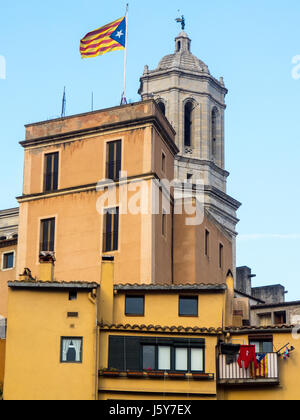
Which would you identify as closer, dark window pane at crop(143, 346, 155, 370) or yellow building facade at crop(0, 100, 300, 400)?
yellow building facade at crop(0, 100, 300, 400)

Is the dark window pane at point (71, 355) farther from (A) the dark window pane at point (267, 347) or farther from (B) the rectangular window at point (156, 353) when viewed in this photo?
(A) the dark window pane at point (267, 347)

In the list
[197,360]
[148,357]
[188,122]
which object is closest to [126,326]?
[148,357]

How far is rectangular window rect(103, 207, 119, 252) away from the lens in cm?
6331

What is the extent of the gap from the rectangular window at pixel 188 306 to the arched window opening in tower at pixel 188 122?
5250cm

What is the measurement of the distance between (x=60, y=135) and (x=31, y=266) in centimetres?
887

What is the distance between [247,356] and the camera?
160ft

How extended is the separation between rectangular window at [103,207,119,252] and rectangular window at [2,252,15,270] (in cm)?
953

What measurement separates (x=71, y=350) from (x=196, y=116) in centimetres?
5863

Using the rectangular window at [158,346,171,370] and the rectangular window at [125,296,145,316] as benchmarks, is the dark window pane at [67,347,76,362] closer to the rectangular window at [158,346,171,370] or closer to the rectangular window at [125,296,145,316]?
the rectangular window at [158,346,171,370]

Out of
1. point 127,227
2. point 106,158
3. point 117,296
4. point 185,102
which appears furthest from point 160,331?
point 185,102

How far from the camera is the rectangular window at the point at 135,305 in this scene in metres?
51.6

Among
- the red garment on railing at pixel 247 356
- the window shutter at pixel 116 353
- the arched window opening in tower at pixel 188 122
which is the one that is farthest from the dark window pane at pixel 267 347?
the arched window opening in tower at pixel 188 122

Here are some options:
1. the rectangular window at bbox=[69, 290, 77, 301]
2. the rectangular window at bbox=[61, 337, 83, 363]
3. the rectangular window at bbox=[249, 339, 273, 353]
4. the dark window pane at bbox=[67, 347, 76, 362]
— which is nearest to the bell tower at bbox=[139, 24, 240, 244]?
the rectangular window at bbox=[249, 339, 273, 353]
